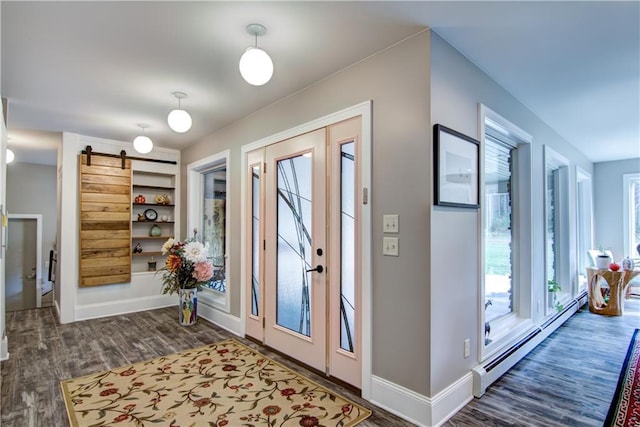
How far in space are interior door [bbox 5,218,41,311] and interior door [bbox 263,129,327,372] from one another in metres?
5.93

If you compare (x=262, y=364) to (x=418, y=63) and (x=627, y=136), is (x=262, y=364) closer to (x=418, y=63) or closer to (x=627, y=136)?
(x=418, y=63)

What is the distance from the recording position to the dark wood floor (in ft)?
7.56

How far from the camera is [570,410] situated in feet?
7.80

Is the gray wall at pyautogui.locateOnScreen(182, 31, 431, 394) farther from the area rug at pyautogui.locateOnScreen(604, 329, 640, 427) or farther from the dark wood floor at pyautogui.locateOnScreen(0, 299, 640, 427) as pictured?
the area rug at pyautogui.locateOnScreen(604, 329, 640, 427)

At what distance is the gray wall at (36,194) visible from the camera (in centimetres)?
639

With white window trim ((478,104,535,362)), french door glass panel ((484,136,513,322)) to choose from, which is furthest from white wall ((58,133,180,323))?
white window trim ((478,104,535,362))

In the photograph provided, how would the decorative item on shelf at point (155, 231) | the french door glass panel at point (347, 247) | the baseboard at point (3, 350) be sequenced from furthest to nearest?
the decorative item on shelf at point (155, 231) < the baseboard at point (3, 350) < the french door glass panel at point (347, 247)

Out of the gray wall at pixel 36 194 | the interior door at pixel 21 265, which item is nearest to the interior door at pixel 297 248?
the gray wall at pixel 36 194

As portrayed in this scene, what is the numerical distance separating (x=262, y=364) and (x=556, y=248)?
4426 mm

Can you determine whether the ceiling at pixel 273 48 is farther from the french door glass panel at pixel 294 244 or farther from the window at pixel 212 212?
the window at pixel 212 212

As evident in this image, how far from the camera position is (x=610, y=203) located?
21.5 feet

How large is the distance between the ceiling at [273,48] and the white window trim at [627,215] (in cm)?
339

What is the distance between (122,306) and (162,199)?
1.77 metres

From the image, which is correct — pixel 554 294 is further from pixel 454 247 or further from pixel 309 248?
pixel 309 248
